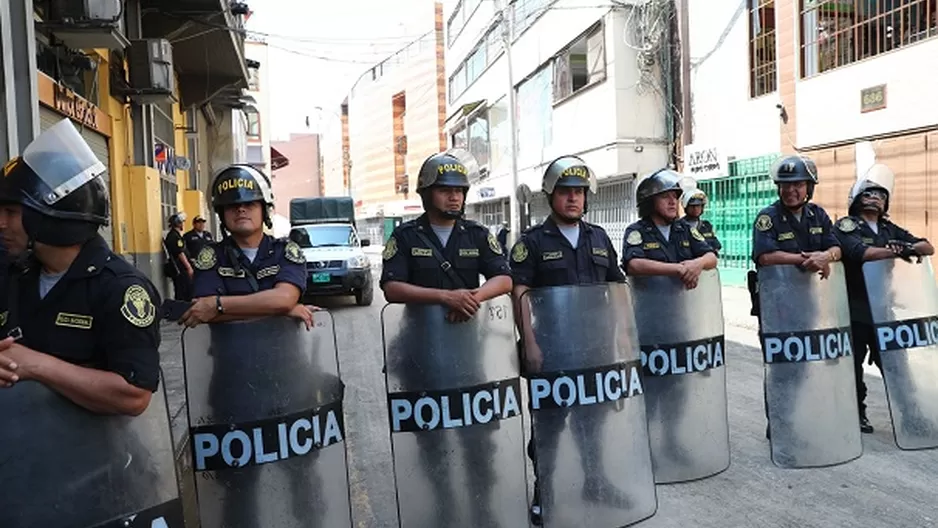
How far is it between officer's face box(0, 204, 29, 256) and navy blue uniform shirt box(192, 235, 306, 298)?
783mm

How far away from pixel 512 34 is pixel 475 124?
29.3 ft

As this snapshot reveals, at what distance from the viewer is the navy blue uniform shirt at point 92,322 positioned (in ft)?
6.82

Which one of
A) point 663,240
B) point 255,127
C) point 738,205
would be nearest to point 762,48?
point 738,205

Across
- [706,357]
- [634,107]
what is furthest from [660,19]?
[706,357]

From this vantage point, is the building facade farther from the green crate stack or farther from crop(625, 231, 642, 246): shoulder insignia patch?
crop(625, 231, 642, 246): shoulder insignia patch

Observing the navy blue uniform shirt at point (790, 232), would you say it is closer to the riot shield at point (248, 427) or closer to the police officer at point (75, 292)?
the riot shield at point (248, 427)

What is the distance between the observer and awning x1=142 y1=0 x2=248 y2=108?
1295 centimetres

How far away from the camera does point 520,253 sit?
158 inches

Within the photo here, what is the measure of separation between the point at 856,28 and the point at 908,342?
884 cm

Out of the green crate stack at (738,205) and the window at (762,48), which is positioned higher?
the window at (762,48)

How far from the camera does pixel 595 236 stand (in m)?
4.17

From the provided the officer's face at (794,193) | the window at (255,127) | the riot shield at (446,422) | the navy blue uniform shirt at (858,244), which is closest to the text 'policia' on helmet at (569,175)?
the riot shield at (446,422)

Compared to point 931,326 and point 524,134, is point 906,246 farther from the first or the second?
point 524,134

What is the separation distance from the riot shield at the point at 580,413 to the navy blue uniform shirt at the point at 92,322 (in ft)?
6.57
